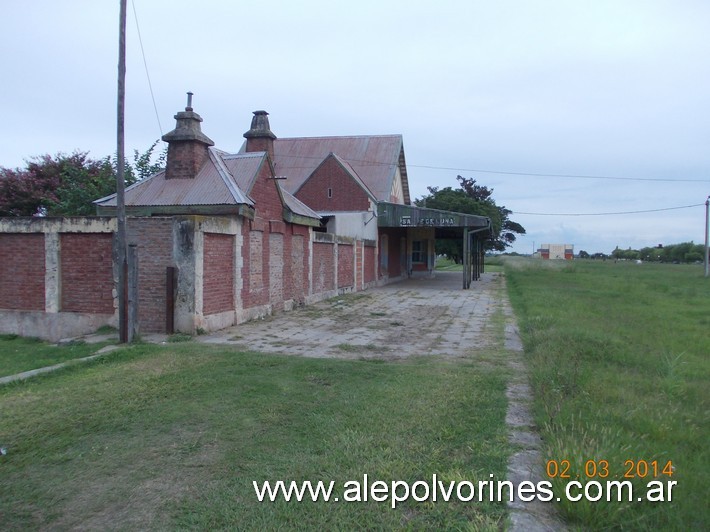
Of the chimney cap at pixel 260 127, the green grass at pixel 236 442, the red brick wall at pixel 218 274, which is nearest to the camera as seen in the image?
the green grass at pixel 236 442

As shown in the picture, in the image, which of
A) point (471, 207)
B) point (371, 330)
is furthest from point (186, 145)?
point (471, 207)

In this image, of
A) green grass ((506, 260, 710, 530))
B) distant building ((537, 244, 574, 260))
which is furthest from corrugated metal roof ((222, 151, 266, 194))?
distant building ((537, 244, 574, 260))

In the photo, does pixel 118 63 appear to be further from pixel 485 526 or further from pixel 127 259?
pixel 485 526

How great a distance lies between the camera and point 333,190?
90.2 feet

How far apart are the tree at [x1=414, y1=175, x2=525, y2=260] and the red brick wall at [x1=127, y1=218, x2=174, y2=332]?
32.7m

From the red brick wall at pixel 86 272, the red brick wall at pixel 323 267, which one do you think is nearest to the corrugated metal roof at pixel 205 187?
the red brick wall at pixel 86 272

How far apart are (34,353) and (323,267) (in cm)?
1046

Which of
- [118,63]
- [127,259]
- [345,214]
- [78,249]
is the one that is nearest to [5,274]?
[78,249]

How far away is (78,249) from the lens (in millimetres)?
11766

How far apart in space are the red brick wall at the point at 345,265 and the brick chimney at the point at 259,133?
208 inches

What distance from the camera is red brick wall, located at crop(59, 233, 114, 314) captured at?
1159cm

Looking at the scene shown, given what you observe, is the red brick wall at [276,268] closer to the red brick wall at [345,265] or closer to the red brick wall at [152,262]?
the red brick wall at [152,262]

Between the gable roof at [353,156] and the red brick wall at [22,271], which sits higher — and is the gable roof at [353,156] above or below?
above

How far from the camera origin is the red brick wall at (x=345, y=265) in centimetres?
2138
